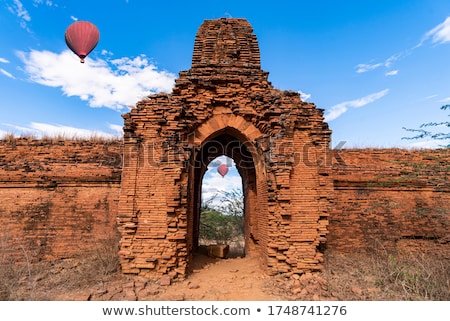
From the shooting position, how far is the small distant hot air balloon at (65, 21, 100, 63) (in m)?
9.18

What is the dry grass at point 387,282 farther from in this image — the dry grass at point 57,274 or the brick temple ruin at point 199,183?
the dry grass at point 57,274

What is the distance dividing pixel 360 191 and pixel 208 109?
5.48 metres

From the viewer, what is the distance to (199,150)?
675cm

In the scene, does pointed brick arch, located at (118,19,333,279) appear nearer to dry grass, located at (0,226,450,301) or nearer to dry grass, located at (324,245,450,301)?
dry grass, located at (0,226,450,301)

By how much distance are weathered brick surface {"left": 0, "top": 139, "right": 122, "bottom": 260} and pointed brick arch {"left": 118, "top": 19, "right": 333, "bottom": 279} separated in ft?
6.97

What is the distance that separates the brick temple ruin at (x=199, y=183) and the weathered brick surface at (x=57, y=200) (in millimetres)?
30

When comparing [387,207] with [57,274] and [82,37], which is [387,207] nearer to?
[57,274]

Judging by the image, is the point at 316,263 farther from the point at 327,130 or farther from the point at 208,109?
the point at 208,109

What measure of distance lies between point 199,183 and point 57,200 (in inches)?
175

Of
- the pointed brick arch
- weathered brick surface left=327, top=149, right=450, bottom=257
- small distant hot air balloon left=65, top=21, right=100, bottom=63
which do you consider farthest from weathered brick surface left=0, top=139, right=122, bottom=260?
weathered brick surface left=327, top=149, right=450, bottom=257

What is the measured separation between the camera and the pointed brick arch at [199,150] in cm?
593

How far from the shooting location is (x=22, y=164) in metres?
8.16

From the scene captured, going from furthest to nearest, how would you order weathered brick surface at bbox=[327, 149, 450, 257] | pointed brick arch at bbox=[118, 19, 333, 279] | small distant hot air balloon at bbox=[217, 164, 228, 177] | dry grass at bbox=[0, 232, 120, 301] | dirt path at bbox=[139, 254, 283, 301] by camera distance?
small distant hot air balloon at bbox=[217, 164, 228, 177]
weathered brick surface at bbox=[327, 149, 450, 257]
pointed brick arch at bbox=[118, 19, 333, 279]
dirt path at bbox=[139, 254, 283, 301]
dry grass at bbox=[0, 232, 120, 301]

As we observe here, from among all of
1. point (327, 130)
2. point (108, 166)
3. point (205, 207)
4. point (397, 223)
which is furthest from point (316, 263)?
point (205, 207)
